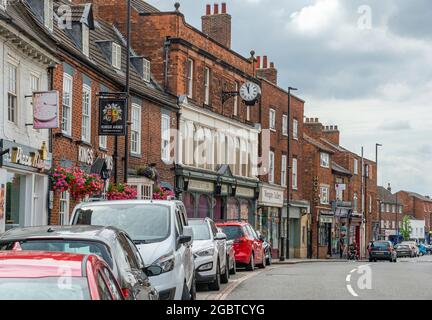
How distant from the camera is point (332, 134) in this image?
7875cm

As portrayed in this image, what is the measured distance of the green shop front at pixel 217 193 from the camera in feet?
125

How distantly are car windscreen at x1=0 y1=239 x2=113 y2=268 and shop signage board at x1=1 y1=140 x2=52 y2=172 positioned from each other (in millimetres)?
11972

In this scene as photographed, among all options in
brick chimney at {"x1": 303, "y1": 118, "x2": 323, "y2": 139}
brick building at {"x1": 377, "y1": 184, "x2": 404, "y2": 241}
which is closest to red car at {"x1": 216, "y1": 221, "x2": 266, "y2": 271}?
brick chimney at {"x1": 303, "y1": 118, "x2": 323, "y2": 139}

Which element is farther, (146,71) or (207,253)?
(146,71)

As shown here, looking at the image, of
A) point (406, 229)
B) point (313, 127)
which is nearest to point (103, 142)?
point (313, 127)

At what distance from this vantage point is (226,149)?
4397cm

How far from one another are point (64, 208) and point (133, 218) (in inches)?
513

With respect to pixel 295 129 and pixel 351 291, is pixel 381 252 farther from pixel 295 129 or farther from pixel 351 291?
pixel 351 291

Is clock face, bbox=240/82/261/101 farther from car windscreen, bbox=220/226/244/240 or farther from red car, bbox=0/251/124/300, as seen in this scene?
red car, bbox=0/251/124/300

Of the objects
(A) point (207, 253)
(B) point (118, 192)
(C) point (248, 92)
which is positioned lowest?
(A) point (207, 253)

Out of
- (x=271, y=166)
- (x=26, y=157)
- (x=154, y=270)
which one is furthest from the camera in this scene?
(x=271, y=166)

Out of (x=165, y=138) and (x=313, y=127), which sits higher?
(x=313, y=127)

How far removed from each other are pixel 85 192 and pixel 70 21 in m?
7.77
